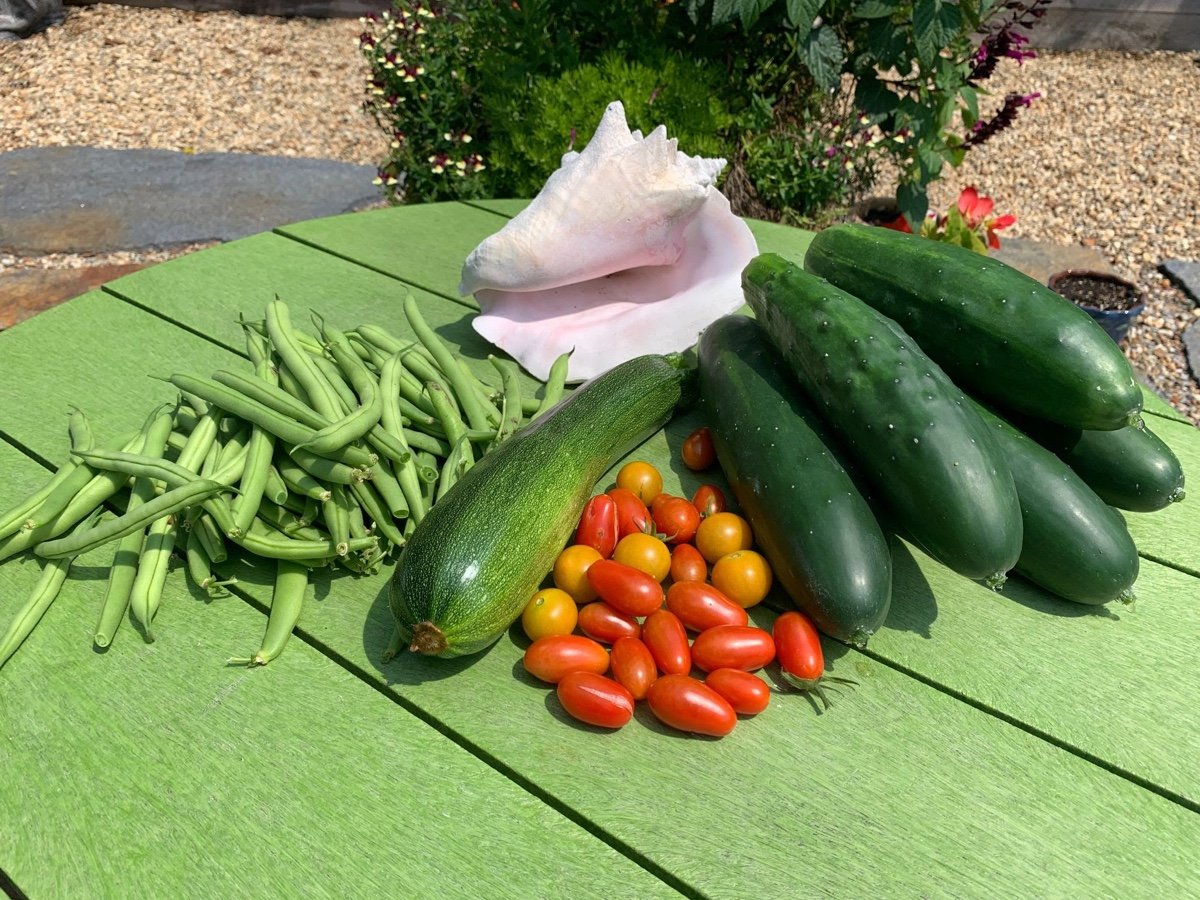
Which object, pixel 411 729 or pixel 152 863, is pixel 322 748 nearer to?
pixel 411 729

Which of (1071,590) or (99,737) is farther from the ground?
(1071,590)

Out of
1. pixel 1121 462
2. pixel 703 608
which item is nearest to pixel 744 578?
pixel 703 608

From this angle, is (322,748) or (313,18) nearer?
(322,748)

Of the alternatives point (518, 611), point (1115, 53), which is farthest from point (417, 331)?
point (1115, 53)

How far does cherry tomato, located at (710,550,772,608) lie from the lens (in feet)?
5.34

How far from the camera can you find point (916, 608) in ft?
5.55

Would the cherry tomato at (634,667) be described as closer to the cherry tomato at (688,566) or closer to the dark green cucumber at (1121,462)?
the cherry tomato at (688,566)

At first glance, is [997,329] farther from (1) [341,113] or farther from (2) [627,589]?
(1) [341,113]

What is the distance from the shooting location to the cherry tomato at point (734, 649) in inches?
58.6

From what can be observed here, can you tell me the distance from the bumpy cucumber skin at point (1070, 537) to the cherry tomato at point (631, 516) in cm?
66

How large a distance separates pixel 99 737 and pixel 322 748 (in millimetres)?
321

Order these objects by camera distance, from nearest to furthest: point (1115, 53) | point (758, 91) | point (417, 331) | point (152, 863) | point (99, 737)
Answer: point (152, 863)
point (99, 737)
point (417, 331)
point (758, 91)
point (1115, 53)

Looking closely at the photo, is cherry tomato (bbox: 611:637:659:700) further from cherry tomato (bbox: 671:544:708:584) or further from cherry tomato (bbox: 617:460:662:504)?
cherry tomato (bbox: 617:460:662:504)

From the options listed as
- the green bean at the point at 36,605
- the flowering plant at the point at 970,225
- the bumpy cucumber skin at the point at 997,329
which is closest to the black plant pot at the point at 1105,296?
the flowering plant at the point at 970,225
